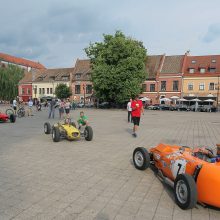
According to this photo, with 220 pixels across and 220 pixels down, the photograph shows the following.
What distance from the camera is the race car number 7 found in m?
4.37

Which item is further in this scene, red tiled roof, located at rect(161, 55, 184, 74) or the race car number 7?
red tiled roof, located at rect(161, 55, 184, 74)

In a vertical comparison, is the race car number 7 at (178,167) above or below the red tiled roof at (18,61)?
below

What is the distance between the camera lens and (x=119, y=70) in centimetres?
3428

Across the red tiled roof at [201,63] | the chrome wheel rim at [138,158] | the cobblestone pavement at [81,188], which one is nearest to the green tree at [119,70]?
the red tiled roof at [201,63]

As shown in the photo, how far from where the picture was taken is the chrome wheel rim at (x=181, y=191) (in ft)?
12.9

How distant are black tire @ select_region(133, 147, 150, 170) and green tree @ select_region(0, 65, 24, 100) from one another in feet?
218

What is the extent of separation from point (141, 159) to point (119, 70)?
95.7ft

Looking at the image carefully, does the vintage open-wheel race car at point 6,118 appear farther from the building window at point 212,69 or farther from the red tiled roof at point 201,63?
the building window at point 212,69

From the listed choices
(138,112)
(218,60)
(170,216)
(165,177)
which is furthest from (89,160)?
Result: (218,60)

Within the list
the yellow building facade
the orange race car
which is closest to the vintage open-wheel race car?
the orange race car

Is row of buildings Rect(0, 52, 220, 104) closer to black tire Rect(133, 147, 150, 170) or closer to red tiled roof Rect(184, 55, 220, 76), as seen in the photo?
red tiled roof Rect(184, 55, 220, 76)

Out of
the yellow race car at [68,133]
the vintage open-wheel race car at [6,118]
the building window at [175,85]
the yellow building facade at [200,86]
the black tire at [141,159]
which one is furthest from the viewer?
the building window at [175,85]

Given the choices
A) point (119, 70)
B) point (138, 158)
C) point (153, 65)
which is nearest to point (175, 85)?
point (153, 65)

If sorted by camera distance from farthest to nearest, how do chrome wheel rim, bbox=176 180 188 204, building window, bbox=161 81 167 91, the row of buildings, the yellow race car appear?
building window, bbox=161 81 167 91 → the row of buildings → the yellow race car → chrome wheel rim, bbox=176 180 188 204
